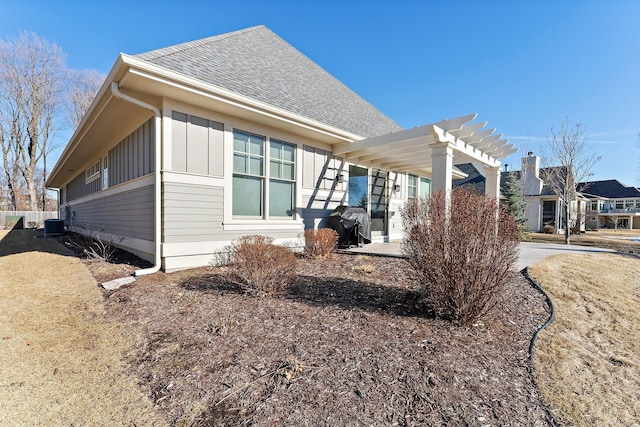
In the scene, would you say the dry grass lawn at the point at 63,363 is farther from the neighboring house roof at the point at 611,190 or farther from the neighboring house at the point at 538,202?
the neighboring house roof at the point at 611,190

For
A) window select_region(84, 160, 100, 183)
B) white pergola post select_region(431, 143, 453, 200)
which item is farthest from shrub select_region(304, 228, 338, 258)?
window select_region(84, 160, 100, 183)

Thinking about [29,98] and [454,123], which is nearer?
[454,123]

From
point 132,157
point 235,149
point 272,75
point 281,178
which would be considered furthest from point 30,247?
point 272,75

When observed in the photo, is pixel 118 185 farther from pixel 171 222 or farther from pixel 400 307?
pixel 400 307

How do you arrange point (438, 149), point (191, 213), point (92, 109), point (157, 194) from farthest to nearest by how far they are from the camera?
point (92, 109)
point (438, 149)
point (191, 213)
point (157, 194)

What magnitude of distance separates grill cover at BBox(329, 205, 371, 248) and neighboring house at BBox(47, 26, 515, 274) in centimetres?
36

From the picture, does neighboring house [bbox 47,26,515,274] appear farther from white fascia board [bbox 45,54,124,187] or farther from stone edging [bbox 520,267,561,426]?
stone edging [bbox 520,267,561,426]

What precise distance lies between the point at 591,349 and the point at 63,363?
510 cm

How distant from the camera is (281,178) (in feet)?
22.8

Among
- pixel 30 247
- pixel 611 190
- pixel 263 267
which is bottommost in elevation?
pixel 30 247

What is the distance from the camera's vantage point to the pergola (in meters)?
6.12

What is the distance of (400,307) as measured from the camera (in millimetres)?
3564

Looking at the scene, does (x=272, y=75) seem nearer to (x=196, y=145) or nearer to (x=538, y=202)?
(x=196, y=145)

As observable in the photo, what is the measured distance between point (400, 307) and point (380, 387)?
158cm
